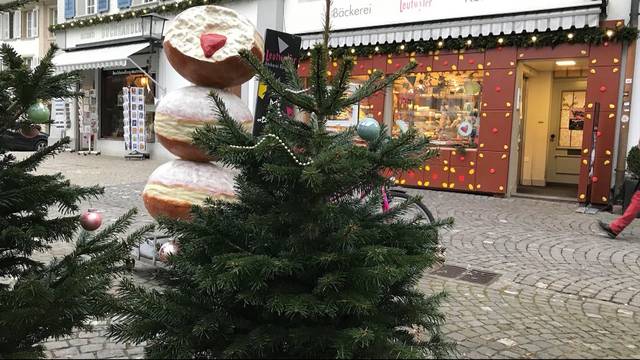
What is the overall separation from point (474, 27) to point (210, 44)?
26.2 ft

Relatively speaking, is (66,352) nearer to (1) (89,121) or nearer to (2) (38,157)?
(2) (38,157)

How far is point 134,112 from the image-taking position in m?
17.6

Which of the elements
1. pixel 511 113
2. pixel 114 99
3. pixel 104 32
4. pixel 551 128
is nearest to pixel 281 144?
pixel 511 113

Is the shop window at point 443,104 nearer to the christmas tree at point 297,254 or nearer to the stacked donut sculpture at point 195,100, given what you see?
the stacked donut sculpture at point 195,100

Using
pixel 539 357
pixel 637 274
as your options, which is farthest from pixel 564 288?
pixel 539 357

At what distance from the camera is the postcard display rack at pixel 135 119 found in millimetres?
17531

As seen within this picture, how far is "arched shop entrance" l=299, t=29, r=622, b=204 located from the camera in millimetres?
9922

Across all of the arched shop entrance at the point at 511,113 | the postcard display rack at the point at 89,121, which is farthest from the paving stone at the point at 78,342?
the postcard display rack at the point at 89,121

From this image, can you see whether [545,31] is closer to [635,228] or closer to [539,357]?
[635,228]

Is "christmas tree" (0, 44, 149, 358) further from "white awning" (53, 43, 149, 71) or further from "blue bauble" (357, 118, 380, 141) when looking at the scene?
"white awning" (53, 43, 149, 71)

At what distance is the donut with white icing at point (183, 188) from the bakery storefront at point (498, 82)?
4963mm

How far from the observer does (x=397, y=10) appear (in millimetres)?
12258

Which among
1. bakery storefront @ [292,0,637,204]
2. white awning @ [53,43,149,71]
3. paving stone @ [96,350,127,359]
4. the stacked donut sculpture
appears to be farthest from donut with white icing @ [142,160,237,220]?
white awning @ [53,43,149,71]

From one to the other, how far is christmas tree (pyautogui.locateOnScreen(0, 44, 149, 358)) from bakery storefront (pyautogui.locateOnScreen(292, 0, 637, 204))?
688 centimetres
